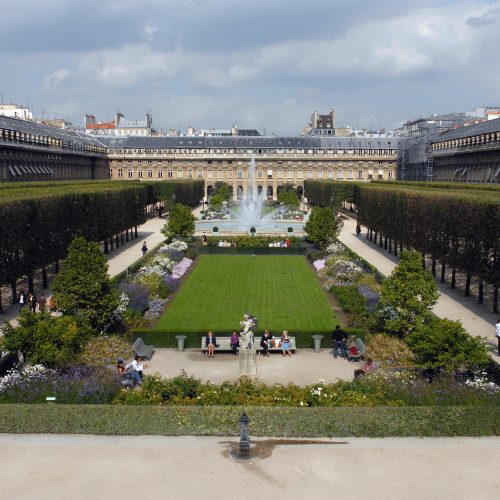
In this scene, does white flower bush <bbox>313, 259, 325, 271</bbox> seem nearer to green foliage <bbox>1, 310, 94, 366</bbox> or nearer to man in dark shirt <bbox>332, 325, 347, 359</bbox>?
man in dark shirt <bbox>332, 325, 347, 359</bbox>

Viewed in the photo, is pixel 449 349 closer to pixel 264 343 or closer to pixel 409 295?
pixel 409 295

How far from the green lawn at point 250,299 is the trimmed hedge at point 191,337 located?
0.24 metres

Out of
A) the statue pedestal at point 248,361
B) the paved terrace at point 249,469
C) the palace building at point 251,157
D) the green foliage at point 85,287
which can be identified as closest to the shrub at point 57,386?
the paved terrace at point 249,469

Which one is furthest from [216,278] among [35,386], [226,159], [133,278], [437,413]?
[226,159]

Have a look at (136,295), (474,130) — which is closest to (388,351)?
(136,295)

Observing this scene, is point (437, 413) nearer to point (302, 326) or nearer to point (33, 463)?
point (33, 463)

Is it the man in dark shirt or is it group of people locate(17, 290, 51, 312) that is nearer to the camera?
the man in dark shirt

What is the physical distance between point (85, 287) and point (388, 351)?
31.2 feet

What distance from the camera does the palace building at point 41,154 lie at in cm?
6206

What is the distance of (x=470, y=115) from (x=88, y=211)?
9103 centimetres

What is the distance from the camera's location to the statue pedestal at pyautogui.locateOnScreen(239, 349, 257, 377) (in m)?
19.8

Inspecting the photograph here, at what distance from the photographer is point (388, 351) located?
20984 millimetres

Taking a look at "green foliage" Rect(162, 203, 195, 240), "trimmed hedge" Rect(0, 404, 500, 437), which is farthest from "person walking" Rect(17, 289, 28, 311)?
"green foliage" Rect(162, 203, 195, 240)

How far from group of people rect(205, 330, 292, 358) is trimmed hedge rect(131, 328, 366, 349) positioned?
0.65 metres
